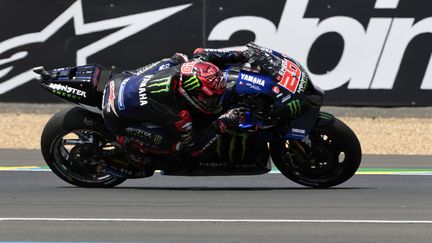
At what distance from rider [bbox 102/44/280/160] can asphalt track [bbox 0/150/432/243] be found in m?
0.46

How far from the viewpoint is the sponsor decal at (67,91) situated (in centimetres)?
946

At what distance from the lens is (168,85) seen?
9219mm

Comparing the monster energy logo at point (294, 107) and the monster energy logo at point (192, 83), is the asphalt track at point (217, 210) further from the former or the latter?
the monster energy logo at point (192, 83)

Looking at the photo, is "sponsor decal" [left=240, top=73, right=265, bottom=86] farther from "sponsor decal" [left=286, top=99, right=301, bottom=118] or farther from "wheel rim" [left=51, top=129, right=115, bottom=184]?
"wheel rim" [left=51, top=129, right=115, bottom=184]

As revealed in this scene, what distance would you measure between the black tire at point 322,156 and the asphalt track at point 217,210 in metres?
0.12

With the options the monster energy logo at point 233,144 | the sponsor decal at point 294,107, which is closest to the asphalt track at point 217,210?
the monster energy logo at point 233,144

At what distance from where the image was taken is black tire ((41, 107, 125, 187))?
950cm

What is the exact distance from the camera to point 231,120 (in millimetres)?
9117

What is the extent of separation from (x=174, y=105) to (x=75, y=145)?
3.28 feet

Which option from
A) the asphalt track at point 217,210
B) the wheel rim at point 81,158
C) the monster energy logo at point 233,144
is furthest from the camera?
the wheel rim at point 81,158

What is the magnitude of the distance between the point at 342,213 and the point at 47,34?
7.70 meters

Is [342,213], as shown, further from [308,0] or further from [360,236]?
[308,0]

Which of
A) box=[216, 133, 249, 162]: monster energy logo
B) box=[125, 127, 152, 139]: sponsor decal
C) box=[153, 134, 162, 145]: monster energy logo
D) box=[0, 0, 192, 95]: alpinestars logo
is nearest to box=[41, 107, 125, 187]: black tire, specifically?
box=[125, 127, 152, 139]: sponsor decal

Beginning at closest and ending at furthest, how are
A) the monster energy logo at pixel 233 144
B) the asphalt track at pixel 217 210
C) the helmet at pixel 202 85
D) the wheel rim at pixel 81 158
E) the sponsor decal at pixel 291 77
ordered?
the asphalt track at pixel 217 210 → the helmet at pixel 202 85 → the sponsor decal at pixel 291 77 → the monster energy logo at pixel 233 144 → the wheel rim at pixel 81 158
